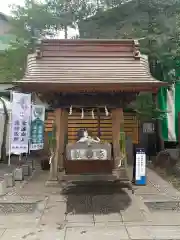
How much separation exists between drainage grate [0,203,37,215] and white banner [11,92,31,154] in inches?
104

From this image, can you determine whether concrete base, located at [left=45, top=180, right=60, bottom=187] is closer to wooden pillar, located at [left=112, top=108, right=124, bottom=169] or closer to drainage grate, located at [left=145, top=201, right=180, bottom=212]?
wooden pillar, located at [left=112, top=108, right=124, bottom=169]

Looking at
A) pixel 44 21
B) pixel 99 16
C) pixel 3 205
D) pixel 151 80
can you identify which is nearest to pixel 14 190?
pixel 3 205

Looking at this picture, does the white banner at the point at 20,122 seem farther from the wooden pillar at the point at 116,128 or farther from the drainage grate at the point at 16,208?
the wooden pillar at the point at 116,128

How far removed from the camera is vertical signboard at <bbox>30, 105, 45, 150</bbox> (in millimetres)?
10172

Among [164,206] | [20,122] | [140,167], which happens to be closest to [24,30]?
[20,122]

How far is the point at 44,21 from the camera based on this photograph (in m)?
13.8

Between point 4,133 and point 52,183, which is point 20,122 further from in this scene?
point 4,133

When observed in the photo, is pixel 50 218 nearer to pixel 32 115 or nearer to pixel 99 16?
pixel 32 115

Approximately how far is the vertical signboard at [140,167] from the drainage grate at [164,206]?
70.9 inches

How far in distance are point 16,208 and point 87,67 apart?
4441 millimetres

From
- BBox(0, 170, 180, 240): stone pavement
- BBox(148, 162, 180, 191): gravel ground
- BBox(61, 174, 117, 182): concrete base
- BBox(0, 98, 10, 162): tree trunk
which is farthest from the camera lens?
BBox(0, 98, 10, 162): tree trunk

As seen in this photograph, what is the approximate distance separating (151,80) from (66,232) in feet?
15.0

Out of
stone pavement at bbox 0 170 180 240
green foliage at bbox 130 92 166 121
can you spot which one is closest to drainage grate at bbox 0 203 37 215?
stone pavement at bbox 0 170 180 240

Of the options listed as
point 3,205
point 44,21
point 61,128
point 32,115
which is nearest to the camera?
point 3,205
